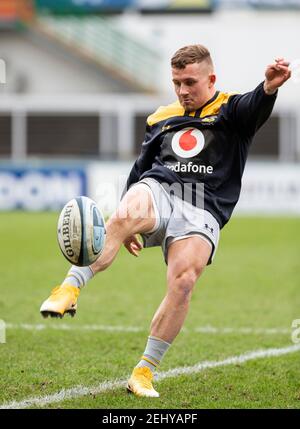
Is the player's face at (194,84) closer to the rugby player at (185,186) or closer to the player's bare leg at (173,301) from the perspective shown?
the rugby player at (185,186)

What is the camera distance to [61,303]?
17.1ft

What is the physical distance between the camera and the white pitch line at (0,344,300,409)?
209 inches

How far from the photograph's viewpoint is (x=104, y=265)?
552 centimetres

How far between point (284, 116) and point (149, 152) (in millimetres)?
22694

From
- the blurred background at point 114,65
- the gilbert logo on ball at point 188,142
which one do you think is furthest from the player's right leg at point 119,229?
the blurred background at point 114,65

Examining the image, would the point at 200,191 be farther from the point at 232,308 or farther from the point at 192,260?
the point at 232,308

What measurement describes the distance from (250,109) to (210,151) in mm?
370

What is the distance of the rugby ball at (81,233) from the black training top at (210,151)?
59 centimetres

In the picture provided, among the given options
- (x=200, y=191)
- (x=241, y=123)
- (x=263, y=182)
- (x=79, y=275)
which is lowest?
(x=263, y=182)

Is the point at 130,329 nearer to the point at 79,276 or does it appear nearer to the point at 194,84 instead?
the point at 79,276

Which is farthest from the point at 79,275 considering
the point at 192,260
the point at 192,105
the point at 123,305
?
the point at 123,305

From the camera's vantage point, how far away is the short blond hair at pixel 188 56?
564cm

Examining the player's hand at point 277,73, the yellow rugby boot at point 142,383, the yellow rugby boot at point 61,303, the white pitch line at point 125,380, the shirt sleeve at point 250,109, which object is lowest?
the white pitch line at point 125,380

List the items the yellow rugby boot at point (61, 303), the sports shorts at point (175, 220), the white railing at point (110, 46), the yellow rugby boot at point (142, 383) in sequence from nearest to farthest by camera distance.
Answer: the yellow rugby boot at point (61, 303) < the yellow rugby boot at point (142, 383) < the sports shorts at point (175, 220) < the white railing at point (110, 46)
